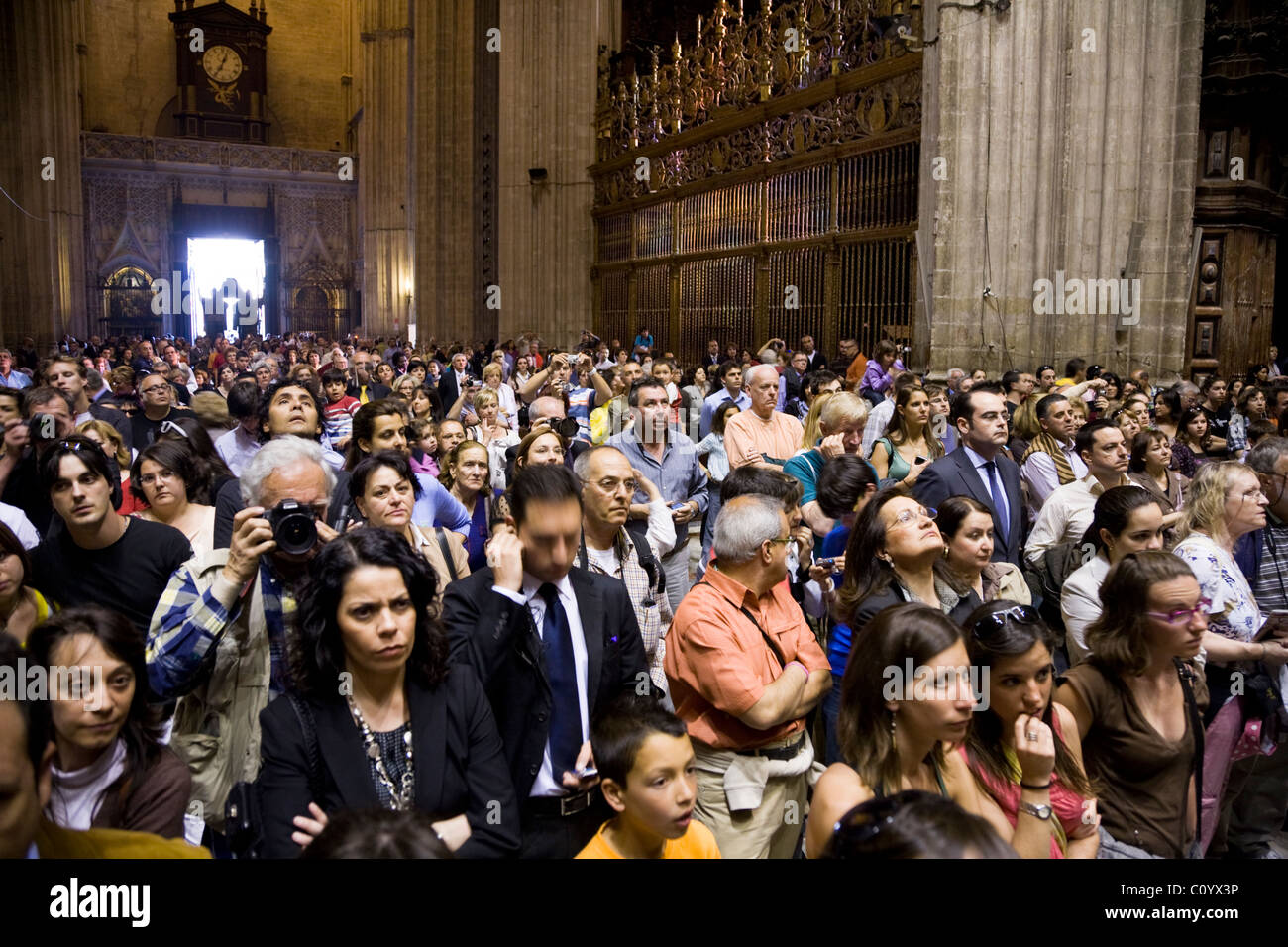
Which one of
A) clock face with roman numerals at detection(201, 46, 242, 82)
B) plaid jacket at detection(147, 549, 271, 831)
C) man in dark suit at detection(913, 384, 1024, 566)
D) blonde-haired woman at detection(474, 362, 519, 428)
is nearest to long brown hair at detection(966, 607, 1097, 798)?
plaid jacket at detection(147, 549, 271, 831)

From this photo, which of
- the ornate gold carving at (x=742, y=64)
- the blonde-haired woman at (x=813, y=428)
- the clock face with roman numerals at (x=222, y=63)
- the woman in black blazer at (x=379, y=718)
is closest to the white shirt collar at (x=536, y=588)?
the woman in black blazer at (x=379, y=718)

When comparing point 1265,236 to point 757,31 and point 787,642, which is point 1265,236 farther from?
point 787,642

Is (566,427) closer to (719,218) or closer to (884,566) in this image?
(884,566)

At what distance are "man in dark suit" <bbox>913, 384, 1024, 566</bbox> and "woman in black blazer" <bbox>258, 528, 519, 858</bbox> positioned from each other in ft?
11.2

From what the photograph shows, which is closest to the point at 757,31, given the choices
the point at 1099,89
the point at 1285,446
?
the point at 1099,89

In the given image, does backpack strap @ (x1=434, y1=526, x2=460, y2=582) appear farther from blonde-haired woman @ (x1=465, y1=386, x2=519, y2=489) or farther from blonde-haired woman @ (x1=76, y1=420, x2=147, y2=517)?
blonde-haired woman @ (x1=465, y1=386, x2=519, y2=489)

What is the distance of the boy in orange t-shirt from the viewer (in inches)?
106

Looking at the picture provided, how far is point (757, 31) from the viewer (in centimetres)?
1811

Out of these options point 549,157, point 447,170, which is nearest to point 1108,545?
point 549,157

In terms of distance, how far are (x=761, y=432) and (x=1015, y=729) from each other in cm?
444

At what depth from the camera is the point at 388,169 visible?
35.8 meters

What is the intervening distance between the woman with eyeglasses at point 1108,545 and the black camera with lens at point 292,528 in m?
2.94

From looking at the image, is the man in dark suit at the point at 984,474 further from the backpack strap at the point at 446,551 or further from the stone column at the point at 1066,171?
the stone column at the point at 1066,171

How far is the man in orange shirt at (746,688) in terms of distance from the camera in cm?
344
